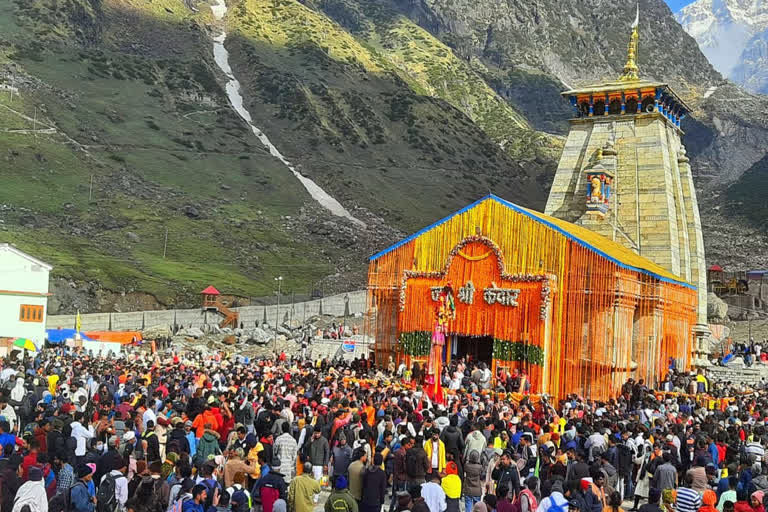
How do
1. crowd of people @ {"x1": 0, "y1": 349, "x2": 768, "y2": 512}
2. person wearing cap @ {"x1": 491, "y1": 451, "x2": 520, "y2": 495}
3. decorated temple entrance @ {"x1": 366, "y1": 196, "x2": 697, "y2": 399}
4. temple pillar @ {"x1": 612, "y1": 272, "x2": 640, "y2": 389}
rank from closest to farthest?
crowd of people @ {"x1": 0, "y1": 349, "x2": 768, "y2": 512}, person wearing cap @ {"x1": 491, "y1": 451, "x2": 520, "y2": 495}, temple pillar @ {"x1": 612, "y1": 272, "x2": 640, "y2": 389}, decorated temple entrance @ {"x1": 366, "y1": 196, "x2": 697, "y2": 399}

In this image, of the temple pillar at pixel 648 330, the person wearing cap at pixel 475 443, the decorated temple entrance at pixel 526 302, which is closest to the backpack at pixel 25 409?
the person wearing cap at pixel 475 443

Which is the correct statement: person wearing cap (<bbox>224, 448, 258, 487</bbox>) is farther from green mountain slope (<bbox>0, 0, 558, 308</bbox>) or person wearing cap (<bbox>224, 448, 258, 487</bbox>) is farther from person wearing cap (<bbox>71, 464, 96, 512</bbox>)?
green mountain slope (<bbox>0, 0, 558, 308</bbox>)

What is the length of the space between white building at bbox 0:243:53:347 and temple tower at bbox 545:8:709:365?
2826 centimetres

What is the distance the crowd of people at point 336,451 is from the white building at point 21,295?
81.1 feet

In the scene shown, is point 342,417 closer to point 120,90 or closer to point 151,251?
point 151,251

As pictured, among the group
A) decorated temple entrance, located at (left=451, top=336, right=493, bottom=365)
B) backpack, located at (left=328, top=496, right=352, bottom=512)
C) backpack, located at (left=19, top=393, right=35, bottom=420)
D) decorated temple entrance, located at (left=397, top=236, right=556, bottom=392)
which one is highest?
decorated temple entrance, located at (left=397, top=236, right=556, bottom=392)

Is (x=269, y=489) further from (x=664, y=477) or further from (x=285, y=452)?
(x=664, y=477)

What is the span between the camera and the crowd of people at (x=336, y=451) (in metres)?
11.7

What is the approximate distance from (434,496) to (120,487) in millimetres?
4239

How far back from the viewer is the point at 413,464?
14.0 metres

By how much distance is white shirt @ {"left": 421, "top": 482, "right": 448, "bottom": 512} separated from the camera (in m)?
12.0

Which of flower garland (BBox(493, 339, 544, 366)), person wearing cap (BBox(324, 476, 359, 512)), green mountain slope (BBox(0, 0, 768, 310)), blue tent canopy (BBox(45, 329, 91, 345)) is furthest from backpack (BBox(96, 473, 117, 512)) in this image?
green mountain slope (BBox(0, 0, 768, 310))

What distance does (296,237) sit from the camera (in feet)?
325

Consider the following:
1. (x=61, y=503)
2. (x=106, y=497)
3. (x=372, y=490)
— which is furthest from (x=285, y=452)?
(x=61, y=503)
